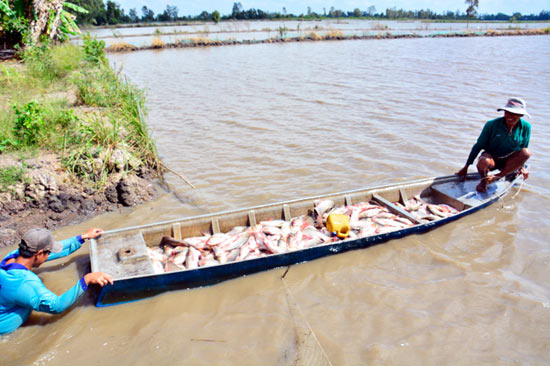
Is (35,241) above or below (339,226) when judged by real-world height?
above

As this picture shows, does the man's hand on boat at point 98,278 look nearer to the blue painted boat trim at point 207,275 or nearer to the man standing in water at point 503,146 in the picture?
the blue painted boat trim at point 207,275

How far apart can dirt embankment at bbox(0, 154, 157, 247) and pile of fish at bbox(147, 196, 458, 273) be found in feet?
6.51

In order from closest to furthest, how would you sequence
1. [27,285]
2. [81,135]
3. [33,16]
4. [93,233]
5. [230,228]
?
[27,285] < [93,233] < [230,228] < [81,135] < [33,16]

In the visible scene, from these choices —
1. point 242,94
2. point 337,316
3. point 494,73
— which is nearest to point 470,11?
point 494,73

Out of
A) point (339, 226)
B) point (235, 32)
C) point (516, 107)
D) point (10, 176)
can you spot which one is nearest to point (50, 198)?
point (10, 176)

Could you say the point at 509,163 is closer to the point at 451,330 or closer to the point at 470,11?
the point at 451,330

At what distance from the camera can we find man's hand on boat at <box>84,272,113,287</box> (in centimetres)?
398

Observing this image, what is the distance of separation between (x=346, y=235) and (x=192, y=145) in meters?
6.00

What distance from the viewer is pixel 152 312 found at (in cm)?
445

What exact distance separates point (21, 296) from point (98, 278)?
706mm

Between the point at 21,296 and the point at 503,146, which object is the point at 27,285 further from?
the point at 503,146

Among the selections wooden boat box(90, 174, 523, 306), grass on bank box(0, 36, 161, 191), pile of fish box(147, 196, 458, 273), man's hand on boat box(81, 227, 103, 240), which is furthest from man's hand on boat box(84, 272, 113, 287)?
grass on bank box(0, 36, 161, 191)

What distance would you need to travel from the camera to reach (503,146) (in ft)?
21.6

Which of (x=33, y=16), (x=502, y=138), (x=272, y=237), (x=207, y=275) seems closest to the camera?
(x=207, y=275)
